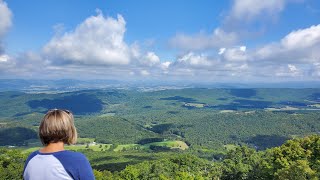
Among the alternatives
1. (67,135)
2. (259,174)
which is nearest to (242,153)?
(259,174)

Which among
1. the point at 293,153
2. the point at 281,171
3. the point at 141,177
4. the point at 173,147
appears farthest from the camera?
the point at 173,147

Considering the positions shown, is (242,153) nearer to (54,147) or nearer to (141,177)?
(141,177)

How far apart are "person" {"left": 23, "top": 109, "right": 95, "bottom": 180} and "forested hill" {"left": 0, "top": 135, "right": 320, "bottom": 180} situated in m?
38.7

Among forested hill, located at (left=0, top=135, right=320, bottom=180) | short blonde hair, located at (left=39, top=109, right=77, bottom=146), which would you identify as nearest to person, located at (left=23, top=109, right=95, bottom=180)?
short blonde hair, located at (left=39, top=109, right=77, bottom=146)

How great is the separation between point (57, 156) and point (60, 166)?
16 cm

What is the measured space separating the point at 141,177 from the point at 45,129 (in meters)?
63.1

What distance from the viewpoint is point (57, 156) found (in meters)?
5.01

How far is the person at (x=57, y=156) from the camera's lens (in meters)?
4.89

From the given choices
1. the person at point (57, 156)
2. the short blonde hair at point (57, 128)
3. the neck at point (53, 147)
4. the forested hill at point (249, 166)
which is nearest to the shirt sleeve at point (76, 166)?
the person at point (57, 156)

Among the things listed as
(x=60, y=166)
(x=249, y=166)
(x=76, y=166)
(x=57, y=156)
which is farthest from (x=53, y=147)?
(x=249, y=166)

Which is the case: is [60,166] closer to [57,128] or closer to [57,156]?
[57,156]

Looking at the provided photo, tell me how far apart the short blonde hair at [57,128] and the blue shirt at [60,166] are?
0.84 ft

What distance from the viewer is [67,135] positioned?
5219 mm

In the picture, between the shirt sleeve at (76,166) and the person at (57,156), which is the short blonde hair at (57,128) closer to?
the person at (57,156)
